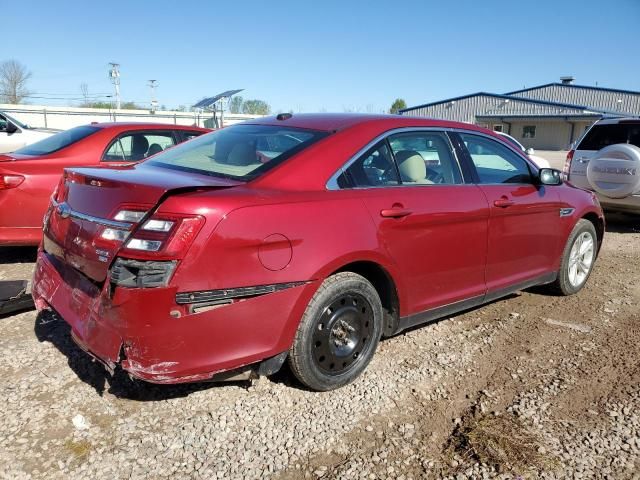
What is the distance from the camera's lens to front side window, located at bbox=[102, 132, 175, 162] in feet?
19.3

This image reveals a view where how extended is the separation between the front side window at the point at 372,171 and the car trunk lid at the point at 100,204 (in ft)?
2.28

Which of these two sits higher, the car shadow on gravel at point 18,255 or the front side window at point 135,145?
the front side window at point 135,145

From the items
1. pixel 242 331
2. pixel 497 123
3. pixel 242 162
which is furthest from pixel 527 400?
pixel 497 123

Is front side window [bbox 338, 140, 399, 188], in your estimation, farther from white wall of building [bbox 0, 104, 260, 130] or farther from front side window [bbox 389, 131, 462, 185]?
white wall of building [bbox 0, 104, 260, 130]

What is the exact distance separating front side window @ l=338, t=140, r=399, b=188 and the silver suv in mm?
5661

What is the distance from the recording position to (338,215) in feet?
9.69

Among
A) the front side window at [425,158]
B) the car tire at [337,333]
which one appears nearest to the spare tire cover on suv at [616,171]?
the front side window at [425,158]

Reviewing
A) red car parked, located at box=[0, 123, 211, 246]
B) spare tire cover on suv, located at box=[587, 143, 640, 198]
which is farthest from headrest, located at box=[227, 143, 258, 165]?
spare tire cover on suv, located at box=[587, 143, 640, 198]

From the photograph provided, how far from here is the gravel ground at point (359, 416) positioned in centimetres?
251

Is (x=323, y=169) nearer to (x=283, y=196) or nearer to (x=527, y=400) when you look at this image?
(x=283, y=196)

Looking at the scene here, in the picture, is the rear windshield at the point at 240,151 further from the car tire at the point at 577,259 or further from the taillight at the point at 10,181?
the car tire at the point at 577,259

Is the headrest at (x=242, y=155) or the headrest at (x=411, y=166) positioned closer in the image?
the headrest at (x=242, y=155)

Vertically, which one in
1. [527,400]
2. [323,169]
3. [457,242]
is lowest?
[527,400]

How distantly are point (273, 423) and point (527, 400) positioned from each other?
1490mm
